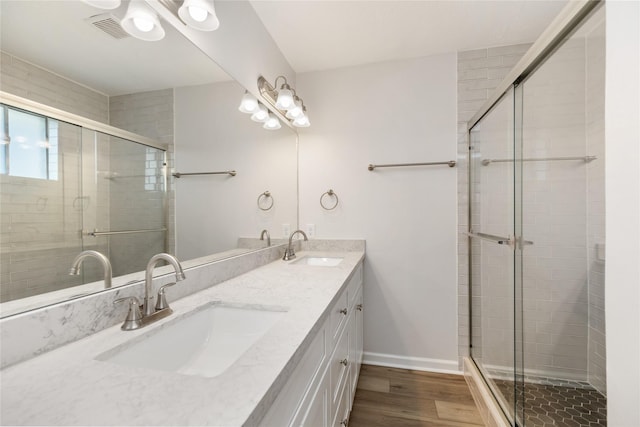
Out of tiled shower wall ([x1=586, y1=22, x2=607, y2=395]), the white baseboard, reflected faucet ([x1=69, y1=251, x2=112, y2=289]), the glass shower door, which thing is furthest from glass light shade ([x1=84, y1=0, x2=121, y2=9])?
the white baseboard

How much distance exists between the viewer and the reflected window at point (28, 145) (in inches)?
22.9

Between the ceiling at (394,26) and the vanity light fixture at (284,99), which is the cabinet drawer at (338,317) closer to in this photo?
the vanity light fixture at (284,99)

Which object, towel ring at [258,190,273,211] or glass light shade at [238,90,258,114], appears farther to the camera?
towel ring at [258,190,273,211]

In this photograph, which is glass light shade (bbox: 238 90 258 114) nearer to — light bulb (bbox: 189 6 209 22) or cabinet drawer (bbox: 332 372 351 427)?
light bulb (bbox: 189 6 209 22)

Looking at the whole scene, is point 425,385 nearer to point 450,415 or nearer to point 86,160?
point 450,415

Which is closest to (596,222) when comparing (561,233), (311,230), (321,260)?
(561,233)

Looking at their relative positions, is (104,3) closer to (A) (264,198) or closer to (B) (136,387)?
(B) (136,387)

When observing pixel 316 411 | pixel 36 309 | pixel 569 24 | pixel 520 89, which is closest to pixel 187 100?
pixel 36 309

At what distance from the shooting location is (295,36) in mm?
1892

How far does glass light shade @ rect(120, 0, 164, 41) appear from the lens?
0.88 metres

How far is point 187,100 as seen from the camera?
120 cm

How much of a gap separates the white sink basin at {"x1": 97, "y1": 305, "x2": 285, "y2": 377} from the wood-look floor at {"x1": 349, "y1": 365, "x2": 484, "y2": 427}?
106 cm

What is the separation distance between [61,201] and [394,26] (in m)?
2.03

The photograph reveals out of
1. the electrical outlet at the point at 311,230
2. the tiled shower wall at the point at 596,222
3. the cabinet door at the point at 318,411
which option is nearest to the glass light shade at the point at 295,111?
the electrical outlet at the point at 311,230
